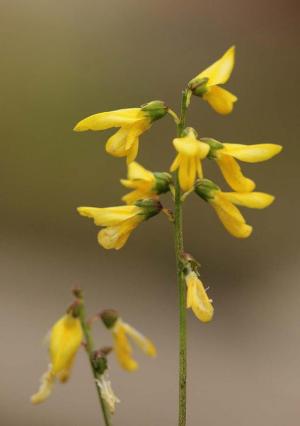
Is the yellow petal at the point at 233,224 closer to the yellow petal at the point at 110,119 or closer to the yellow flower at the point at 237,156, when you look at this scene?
the yellow flower at the point at 237,156

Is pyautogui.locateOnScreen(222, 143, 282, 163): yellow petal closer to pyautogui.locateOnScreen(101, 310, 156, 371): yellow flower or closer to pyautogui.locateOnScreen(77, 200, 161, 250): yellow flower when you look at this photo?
pyautogui.locateOnScreen(77, 200, 161, 250): yellow flower

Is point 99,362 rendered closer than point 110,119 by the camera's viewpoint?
Yes

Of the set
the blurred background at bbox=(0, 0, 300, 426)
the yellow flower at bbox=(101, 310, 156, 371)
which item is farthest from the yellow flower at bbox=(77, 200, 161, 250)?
the blurred background at bbox=(0, 0, 300, 426)

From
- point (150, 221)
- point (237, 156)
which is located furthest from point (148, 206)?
point (150, 221)

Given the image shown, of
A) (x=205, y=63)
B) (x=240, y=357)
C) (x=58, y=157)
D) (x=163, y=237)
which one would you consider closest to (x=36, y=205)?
(x=58, y=157)

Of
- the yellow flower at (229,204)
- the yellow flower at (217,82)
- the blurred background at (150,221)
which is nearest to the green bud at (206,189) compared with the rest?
the yellow flower at (229,204)

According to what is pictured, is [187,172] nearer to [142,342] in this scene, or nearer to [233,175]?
[233,175]

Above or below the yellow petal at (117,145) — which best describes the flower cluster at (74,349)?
below
